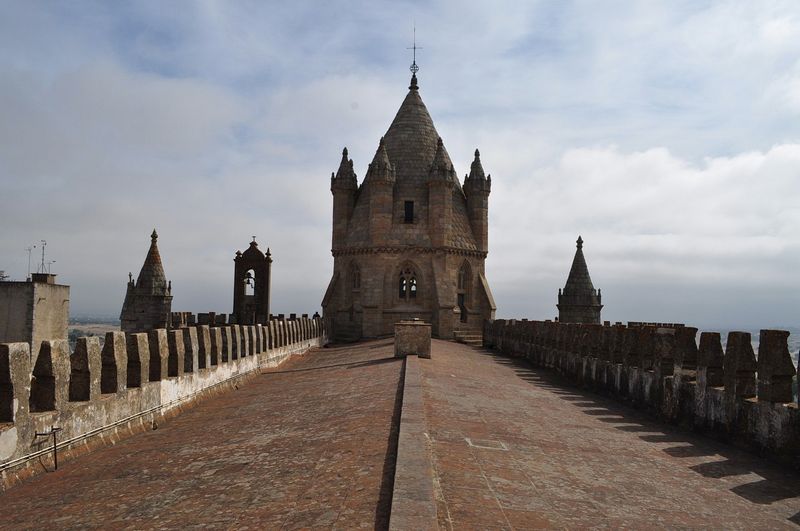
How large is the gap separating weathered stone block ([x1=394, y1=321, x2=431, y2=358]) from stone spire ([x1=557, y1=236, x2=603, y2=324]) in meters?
23.5

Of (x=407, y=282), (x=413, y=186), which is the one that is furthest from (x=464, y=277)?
(x=413, y=186)

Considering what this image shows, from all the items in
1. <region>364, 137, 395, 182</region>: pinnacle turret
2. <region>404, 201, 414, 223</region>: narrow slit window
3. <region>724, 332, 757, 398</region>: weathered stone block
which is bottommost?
<region>724, 332, 757, 398</region>: weathered stone block

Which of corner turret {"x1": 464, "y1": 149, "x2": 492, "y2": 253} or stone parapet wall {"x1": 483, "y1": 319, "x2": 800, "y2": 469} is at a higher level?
corner turret {"x1": 464, "y1": 149, "x2": 492, "y2": 253}

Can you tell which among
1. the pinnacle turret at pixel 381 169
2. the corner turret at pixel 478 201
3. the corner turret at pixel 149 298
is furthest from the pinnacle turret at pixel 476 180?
the corner turret at pixel 149 298

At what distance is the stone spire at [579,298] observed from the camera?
38.2 metres

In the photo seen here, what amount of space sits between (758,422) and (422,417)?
16.9 feet

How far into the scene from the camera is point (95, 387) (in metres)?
9.10

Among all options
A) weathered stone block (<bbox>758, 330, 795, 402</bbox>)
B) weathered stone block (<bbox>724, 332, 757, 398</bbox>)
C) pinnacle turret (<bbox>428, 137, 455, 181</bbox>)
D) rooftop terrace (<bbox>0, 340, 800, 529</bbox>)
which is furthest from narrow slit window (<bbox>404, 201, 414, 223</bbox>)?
weathered stone block (<bbox>758, 330, 795, 402</bbox>)

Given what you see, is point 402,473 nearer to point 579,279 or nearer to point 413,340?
point 413,340

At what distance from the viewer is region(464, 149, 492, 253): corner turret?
3562cm

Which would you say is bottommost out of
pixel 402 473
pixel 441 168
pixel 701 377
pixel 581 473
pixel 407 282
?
pixel 581 473

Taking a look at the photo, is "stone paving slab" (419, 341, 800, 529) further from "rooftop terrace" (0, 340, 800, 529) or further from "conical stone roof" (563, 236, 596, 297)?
"conical stone roof" (563, 236, 596, 297)

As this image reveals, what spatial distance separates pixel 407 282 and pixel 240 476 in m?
27.3

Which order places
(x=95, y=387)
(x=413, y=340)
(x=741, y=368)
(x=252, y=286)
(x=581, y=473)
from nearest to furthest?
(x=581, y=473)
(x=95, y=387)
(x=741, y=368)
(x=413, y=340)
(x=252, y=286)
